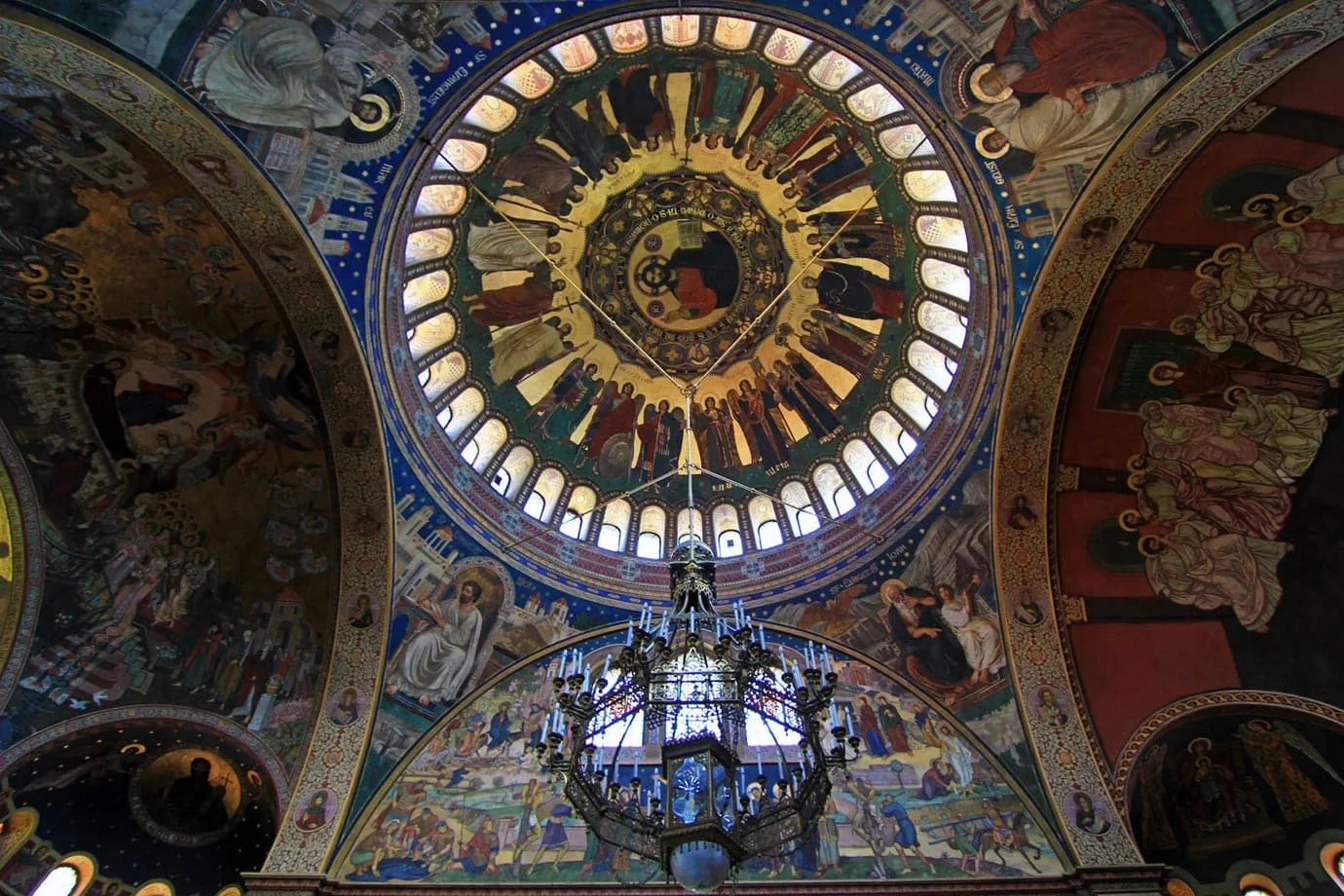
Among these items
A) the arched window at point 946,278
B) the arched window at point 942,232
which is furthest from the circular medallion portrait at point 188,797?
the arched window at point 942,232

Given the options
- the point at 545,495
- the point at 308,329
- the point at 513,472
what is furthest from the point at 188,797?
the point at 545,495

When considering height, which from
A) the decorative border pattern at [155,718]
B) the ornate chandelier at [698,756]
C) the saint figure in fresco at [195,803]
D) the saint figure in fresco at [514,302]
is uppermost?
the saint figure in fresco at [514,302]

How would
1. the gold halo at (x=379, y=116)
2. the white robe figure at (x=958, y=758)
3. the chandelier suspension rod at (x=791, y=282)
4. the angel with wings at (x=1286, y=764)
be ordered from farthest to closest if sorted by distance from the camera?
1. the chandelier suspension rod at (x=791, y=282)
2. the white robe figure at (x=958, y=758)
3. the angel with wings at (x=1286, y=764)
4. the gold halo at (x=379, y=116)

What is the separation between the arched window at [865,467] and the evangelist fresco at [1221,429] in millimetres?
3074

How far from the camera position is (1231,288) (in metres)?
10.3

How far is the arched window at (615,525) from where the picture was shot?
15242 mm

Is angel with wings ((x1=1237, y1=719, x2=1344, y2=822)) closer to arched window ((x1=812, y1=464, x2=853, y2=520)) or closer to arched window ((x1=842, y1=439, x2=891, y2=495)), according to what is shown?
arched window ((x1=842, y1=439, x2=891, y2=495))

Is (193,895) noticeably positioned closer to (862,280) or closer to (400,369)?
(400,369)

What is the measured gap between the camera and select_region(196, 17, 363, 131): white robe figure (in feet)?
28.4

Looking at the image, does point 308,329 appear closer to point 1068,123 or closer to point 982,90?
point 982,90

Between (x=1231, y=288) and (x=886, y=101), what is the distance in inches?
195

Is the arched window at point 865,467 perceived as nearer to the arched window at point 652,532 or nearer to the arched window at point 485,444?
the arched window at point 652,532

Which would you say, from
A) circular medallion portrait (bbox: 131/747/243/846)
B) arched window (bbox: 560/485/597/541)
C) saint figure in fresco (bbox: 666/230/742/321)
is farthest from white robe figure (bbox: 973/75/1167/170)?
circular medallion portrait (bbox: 131/747/243/846)

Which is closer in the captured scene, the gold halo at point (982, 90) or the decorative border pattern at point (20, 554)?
the gold halo at point (982, 90)
